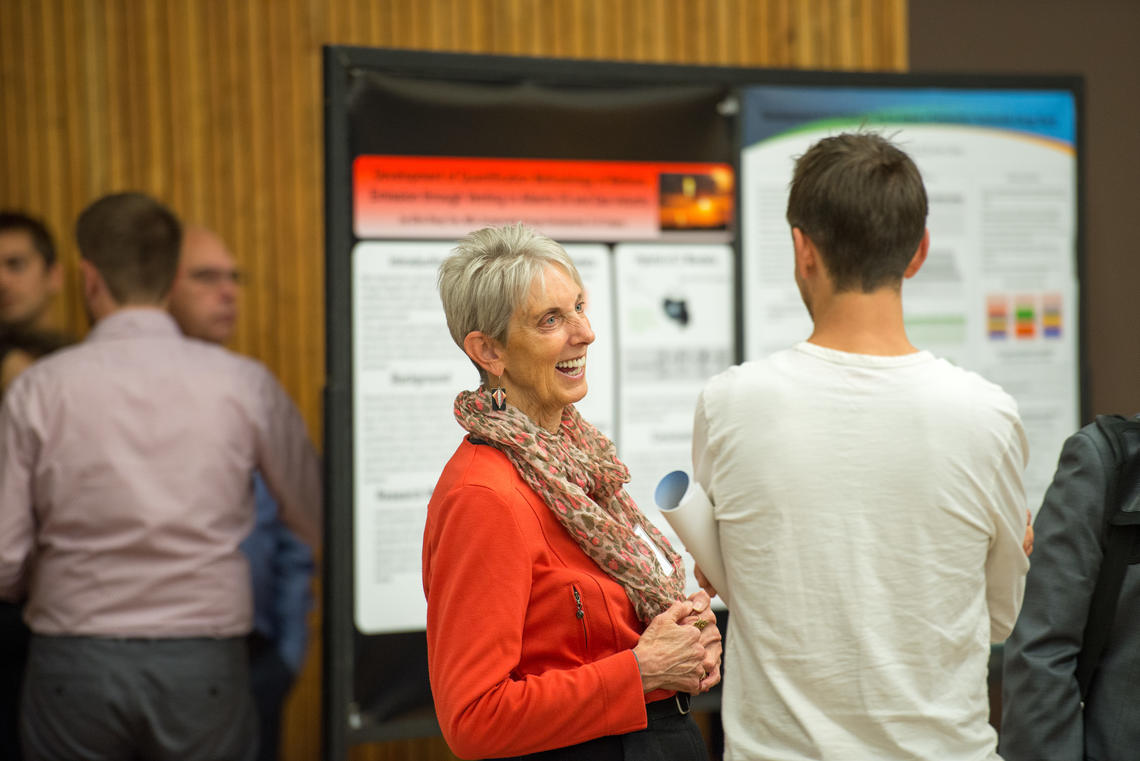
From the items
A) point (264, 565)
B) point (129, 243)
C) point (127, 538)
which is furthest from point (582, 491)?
point (264, 565)

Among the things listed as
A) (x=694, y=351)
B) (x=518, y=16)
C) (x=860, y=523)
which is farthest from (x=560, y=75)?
(x=860, y=523)

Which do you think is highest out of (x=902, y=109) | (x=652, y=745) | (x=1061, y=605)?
(x=902, y=109)

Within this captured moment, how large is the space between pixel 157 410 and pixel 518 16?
209cm

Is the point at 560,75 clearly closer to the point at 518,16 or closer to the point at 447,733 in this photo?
the point at 518,16

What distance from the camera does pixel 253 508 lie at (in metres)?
3.03

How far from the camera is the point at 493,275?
5.00ft

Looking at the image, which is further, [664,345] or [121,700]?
[664,345]

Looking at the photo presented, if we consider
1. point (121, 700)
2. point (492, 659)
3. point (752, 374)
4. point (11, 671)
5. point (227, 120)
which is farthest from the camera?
point (227, 120)

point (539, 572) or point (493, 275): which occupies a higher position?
point (493, 275)

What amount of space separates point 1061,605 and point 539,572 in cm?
88

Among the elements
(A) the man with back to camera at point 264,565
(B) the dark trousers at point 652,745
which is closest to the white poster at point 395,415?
(A) the man with back to camera at point 264,565

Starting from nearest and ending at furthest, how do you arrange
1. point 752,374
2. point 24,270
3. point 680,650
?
1. point 680,650
2. point 752,374
3. point 24,270

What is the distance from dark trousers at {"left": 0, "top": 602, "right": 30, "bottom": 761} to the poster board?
1071 mm

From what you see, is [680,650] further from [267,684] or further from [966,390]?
[267,684]
